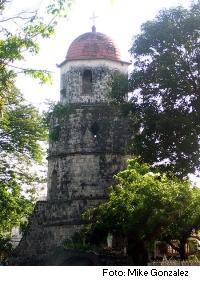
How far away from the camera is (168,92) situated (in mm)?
14523

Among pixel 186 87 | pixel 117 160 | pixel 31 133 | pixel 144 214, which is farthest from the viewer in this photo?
pixel 117 160

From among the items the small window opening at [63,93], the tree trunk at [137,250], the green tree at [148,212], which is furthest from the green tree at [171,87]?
the small window opening at [63,93]

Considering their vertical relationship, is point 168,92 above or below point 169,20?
below

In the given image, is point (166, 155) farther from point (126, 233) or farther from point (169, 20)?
point (126, 233)

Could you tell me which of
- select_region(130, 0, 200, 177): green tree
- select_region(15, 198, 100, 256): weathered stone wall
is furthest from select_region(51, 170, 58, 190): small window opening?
select_region(130, 0, 200, 177): green tree

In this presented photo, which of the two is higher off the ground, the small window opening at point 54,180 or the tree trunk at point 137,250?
the small window opening at point 54,180

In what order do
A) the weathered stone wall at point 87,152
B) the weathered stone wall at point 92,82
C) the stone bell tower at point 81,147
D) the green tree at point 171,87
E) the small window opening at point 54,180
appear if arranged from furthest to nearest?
the weathered stone wall at point 92,82, the small window opening at point 54,180, the weathered stone wall at point 87,152, the stone bell tower at point 81,147, the green tree at point 171,87

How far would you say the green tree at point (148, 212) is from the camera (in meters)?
19.8

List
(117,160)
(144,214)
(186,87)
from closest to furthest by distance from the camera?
(186,87) < (144,214) < (117,160)

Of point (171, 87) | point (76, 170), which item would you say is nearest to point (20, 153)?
point (76, 170)

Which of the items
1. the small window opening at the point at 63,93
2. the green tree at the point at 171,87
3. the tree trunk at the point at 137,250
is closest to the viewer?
the green tree at the point at 171,87

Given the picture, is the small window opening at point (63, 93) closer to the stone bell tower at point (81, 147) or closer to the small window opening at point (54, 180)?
the stone bell tower at point (81, 147)
